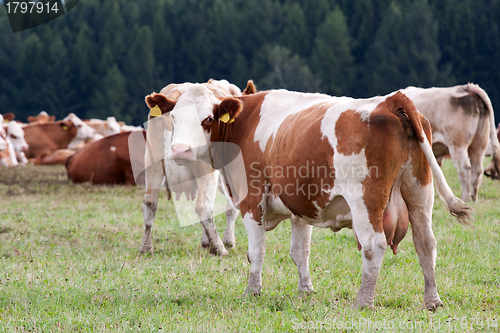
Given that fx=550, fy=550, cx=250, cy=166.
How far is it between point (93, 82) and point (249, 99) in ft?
163

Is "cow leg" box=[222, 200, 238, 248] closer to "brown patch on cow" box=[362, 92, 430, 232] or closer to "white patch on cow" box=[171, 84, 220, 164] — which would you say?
"white patch on cow" box=[171, 84, 220, 164]

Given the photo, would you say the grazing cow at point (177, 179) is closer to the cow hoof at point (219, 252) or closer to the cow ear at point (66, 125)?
the cow hoof at point (219, 252)

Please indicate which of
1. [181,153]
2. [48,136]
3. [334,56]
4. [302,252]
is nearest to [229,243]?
[302,252]

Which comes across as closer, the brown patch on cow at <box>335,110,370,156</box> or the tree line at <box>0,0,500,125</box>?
the brown patch on cow at <box>335,110,370,156</box>

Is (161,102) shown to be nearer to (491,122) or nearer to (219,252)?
(219,252)

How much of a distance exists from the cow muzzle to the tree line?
38.4 m

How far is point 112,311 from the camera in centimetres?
421

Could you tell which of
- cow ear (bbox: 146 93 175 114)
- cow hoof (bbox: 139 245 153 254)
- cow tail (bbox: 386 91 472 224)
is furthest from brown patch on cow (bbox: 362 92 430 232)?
cow hoof (bbox: 139 245 153 254)

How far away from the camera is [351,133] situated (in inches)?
146

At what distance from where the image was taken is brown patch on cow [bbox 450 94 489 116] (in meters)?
8.92

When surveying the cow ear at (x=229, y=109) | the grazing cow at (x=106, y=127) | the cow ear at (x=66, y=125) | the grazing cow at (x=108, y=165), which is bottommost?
the grazing cow at (x=106, y=127)

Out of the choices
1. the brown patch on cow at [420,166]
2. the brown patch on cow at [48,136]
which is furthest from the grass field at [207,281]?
the brown patch on cow at [48,136]

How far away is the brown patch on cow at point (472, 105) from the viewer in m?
8.92

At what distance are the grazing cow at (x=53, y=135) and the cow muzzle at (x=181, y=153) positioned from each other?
18508mm
